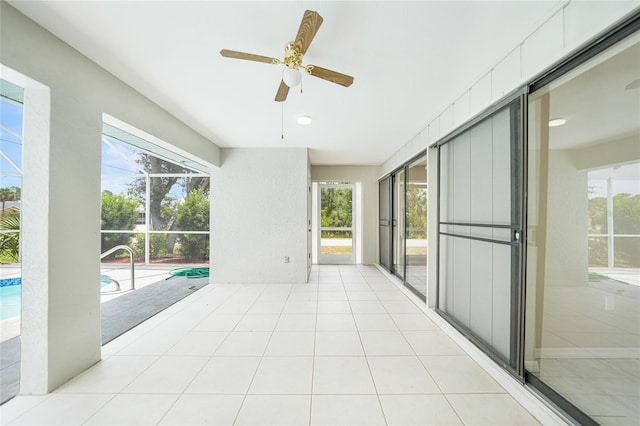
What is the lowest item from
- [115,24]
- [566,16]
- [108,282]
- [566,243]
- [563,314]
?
[108,282]

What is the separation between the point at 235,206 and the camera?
4660 millimetres

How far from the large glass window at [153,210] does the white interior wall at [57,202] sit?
461 centimetres

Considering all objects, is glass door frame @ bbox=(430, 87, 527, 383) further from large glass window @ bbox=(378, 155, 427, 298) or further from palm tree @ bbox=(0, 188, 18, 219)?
palm tree @ bbox=(0, 188, 18, 219)

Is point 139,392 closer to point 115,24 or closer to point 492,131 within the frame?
point 115,24

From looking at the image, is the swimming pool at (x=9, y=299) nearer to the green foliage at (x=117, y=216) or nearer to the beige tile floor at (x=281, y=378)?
the green foliage at (x=117, y=216)

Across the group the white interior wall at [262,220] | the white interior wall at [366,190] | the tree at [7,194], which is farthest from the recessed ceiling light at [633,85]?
the tree at [7,194]

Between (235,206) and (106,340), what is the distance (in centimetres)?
265

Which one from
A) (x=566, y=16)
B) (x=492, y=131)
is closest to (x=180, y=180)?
(x=492, y=131)

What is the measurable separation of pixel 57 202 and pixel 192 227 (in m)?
5.21

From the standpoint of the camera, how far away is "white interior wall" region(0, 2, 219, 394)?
5.62 ft

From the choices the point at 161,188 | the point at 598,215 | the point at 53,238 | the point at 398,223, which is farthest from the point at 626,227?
the point at 161,188

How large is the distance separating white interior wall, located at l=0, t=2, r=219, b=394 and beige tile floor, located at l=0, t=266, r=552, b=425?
293mm

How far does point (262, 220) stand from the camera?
4652 millimetres

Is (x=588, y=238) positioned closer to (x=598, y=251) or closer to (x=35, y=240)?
(x=598, y=251)
